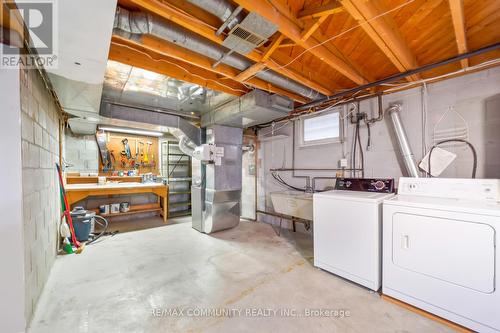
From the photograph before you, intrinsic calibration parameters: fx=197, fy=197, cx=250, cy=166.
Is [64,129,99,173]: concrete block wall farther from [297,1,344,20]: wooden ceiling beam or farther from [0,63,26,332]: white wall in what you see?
[297,1,344,20]: wooden ceiling beam

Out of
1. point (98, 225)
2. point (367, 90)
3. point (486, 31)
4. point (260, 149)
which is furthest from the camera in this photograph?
point (260, 149)

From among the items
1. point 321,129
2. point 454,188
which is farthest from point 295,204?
point 454,188

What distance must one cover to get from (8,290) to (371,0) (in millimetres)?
3213

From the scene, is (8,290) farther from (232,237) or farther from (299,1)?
(299,1)

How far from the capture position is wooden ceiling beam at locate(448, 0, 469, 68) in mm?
1331

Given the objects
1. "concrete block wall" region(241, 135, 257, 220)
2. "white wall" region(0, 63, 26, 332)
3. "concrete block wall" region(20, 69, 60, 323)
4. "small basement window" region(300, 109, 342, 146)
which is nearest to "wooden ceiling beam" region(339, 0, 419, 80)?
"small basement window" region(300, 109, 342, 146)

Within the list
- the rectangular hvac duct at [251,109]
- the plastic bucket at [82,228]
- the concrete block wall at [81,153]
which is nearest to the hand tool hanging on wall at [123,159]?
the concrete block wall at [81,153]

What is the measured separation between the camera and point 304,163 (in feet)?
12.2

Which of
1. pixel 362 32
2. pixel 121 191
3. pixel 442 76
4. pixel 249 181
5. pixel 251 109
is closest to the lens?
pixel 362 32

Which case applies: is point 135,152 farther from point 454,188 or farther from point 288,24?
point 454,188

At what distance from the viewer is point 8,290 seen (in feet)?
4.34

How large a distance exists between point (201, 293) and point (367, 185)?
2.28 metres

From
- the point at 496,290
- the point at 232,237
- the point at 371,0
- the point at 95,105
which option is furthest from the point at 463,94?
the point at 95,105

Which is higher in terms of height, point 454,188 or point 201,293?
point 454,188
